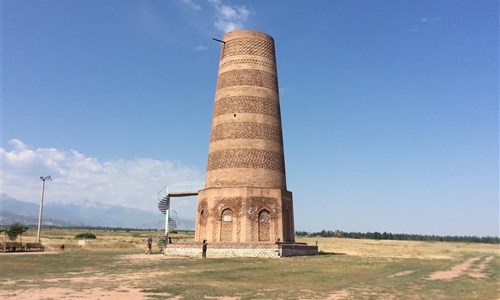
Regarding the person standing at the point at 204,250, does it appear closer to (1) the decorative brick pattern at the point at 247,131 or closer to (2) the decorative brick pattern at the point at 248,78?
(1) the decorative brick pattern at the point at 247,131

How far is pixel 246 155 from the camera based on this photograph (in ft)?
87.1

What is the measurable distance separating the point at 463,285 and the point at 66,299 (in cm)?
1098

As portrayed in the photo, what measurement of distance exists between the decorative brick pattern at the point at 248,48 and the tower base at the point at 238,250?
12.3 meters

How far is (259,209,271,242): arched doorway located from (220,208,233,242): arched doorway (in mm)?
1706

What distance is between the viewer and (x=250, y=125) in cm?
2705

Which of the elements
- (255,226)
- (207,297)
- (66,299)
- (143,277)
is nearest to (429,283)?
(207,297)

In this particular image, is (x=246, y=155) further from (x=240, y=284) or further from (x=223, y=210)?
(x=240, y=284)

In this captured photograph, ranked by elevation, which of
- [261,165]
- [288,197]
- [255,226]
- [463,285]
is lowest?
[463,285]

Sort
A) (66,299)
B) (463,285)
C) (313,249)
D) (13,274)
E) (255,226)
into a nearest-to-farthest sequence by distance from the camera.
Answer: (66,299) → (463,285) → (13,274) → (255,226) → (313,249)

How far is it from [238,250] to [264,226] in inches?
121

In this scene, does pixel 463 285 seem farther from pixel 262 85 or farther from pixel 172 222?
pixel 172 222

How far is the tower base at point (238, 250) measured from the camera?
22.7 meters

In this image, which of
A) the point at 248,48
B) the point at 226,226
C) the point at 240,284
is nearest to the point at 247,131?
the point at 248,48

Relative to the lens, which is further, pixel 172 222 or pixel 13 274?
pixel 172 222
